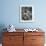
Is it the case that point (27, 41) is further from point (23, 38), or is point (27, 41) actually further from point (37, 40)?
point (37, 40)

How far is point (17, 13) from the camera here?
405 cm

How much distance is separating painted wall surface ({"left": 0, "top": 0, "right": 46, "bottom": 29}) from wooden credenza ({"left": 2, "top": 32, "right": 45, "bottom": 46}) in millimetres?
567

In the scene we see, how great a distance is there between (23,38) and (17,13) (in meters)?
0.91

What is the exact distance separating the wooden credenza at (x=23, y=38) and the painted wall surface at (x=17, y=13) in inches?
22.3

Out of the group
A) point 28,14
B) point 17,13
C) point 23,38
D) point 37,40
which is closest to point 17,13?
point 17,13

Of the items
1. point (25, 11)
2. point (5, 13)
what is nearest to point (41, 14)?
point (25, 11)

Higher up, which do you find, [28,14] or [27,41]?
[28,14]

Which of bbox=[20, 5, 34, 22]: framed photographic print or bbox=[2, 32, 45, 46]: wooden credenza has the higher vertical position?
bbox=[20, 5, 34, 22]: framed photographic print

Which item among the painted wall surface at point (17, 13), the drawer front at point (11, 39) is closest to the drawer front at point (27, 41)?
the drawer front at point (11, 39)

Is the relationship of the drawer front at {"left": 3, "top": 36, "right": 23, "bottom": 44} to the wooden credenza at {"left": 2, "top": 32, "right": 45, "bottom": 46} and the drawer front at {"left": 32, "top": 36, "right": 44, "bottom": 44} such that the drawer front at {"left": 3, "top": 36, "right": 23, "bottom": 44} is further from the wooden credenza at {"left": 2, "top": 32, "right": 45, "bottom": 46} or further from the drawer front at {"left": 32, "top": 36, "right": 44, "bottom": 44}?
the drawer front at {"left": 32, "top": 36, "right": 44, "bottom": 44}

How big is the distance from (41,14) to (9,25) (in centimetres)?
109

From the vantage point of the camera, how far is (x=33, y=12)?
4039 mm

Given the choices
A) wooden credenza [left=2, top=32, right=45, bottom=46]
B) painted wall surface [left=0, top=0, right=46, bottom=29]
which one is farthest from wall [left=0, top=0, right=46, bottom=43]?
wooden credenza [left=2, top=32, right=45, bottom=46]

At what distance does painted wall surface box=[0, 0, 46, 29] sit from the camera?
13.2 feet
